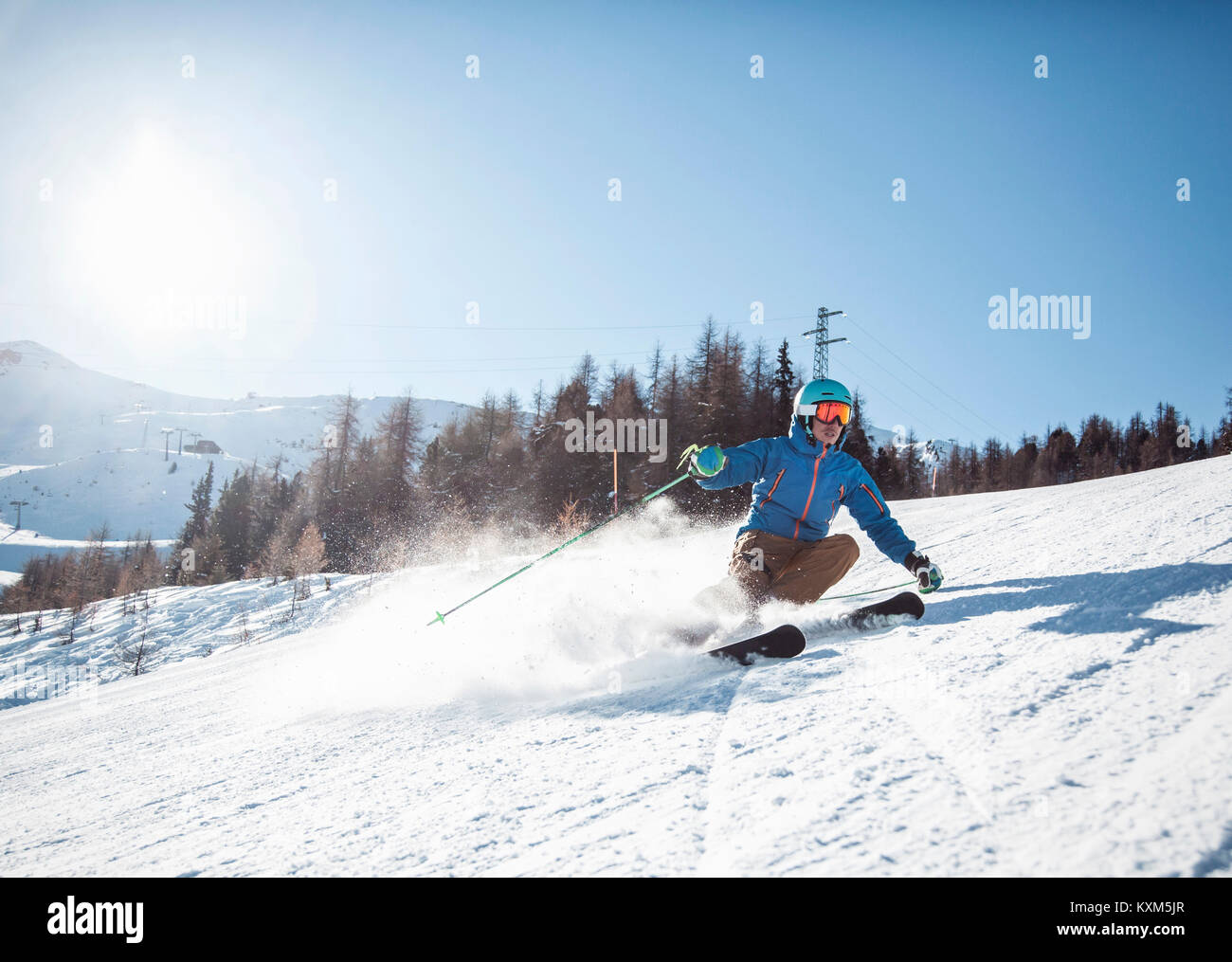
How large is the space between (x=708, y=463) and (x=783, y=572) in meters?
0.86

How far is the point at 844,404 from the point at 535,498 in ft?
94.3

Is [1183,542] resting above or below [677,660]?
above

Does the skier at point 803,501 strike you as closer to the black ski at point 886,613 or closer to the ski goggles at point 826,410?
the ski goggles at point 826,410

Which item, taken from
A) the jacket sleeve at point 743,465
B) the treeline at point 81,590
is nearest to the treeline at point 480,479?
the treeline at point 81,590

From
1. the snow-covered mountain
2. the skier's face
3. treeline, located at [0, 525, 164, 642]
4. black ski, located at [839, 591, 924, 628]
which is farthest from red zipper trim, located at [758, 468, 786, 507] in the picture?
the snow-covered mountain

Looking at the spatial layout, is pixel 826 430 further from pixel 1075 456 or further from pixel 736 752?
pixel 1075 456

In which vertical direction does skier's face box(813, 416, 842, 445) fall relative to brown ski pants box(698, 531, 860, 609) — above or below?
above

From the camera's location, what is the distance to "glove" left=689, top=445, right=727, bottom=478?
12.6ft

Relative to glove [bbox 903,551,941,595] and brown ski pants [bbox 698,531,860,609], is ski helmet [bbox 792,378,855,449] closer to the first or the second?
brown ski pants [bbox 698,531,860,609]

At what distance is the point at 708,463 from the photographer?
12.7 feet

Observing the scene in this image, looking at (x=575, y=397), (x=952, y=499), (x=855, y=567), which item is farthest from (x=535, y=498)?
(x=855, y=567)

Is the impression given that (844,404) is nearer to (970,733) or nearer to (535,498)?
(970,733)

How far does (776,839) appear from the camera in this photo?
1195mm
